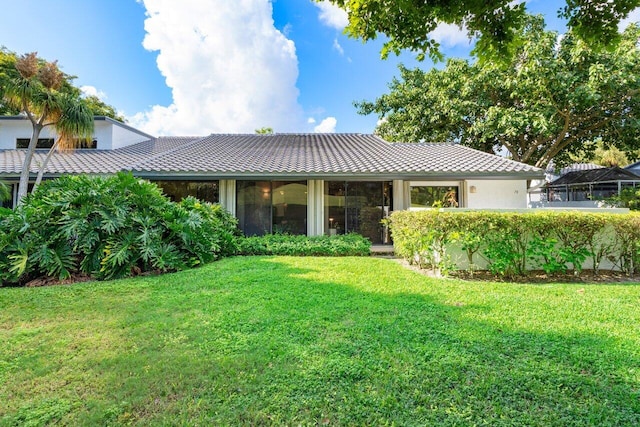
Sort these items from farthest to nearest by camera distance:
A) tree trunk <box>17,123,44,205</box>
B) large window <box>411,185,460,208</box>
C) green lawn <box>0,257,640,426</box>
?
large window <box>411,185,460,208</box>, tree trunk <box>17,123,44,205</box>, green lawn <box>0,257,640,426</box>

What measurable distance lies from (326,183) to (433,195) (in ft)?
12.7

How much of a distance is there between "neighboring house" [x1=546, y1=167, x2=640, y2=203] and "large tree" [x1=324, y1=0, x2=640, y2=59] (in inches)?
827

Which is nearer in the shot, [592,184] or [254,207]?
[254,207]

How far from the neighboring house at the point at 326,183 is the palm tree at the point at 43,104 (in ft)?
4.43

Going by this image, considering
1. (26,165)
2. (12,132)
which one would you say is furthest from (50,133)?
(26,165)

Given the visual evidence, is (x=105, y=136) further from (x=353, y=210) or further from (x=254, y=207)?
(x=353, y=210)

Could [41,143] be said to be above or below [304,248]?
above

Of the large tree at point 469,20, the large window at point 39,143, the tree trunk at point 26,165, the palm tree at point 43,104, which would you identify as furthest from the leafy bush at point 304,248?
the large window at point 39,143

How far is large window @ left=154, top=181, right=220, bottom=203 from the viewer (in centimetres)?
1094

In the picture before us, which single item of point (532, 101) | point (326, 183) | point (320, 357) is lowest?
point (320, 357)

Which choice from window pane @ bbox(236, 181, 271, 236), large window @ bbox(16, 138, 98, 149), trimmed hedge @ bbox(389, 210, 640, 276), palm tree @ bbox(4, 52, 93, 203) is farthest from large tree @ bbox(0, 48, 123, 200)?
trimmed hedge @ bbox(389, 210, 640, 276)

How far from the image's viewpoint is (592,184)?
21047 mm

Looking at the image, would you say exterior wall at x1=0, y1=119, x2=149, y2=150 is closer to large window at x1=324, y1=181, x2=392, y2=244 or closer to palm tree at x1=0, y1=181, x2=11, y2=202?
palm tree at x1=0, y1=181, x2=11, y2=202

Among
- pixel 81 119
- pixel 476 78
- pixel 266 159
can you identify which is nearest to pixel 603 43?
pixel 266 159
